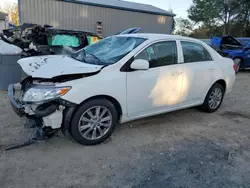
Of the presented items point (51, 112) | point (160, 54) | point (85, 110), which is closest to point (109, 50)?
point (160, 54)

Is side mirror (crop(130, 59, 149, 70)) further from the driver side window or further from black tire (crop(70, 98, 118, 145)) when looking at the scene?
black tire (crop(70, 98, 118, 145))

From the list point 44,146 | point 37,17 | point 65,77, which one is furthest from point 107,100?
point 37,17

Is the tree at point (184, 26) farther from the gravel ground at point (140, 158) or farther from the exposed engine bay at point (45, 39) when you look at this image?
the gravel ground at point (140, 158)

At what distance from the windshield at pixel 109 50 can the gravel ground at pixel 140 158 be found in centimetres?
126

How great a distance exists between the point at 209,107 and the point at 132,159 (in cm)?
250

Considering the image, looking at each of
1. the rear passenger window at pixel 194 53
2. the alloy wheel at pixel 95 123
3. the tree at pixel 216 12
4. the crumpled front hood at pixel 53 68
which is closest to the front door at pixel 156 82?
the rear passenger window at pixel 194 53

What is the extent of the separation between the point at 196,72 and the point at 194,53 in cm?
38

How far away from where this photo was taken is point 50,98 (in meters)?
2.81

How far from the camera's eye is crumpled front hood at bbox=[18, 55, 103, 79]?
293cm

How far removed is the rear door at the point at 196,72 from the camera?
3996mm

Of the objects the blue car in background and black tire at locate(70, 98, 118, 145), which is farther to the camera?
the blue car in background

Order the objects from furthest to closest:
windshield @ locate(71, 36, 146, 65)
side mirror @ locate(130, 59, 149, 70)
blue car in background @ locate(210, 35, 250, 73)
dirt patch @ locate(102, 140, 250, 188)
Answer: blue car in background @ locate(210, 35, 250, 73) < windshield @ locate(71, 36, 146, 65) < side mirror @ locate(130, 59, 149, 70) < dirt patch @ locate(102, 140, 250, 188)

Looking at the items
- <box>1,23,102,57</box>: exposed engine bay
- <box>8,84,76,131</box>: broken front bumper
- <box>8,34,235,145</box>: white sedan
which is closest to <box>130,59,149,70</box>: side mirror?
<box>8,34,235,145</box>: white sedan

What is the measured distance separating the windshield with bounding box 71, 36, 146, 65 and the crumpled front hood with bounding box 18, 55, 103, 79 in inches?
10.3
